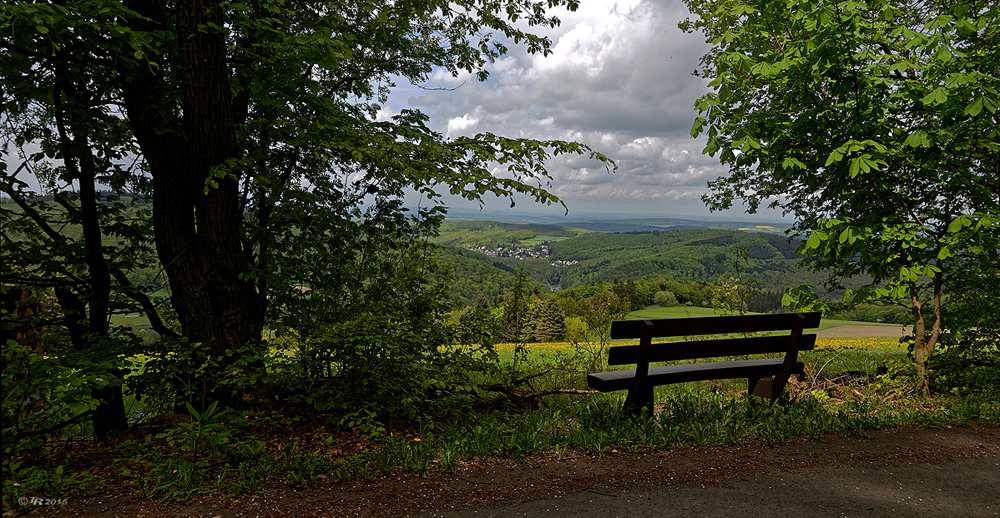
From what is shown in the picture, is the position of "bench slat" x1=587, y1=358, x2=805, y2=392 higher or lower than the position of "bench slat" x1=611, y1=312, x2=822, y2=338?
lower

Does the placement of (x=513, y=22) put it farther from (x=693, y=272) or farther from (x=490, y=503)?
(x=693, y=272)

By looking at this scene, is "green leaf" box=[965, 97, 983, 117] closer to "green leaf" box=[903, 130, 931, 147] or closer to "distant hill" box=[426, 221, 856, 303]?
"green leaf" box=[903, 130, 931, 147]

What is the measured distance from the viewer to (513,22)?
7.03 meters

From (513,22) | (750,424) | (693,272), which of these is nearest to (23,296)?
(513,22)

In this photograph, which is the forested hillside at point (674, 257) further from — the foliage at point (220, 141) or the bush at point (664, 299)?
the foliage at point (220, 141)

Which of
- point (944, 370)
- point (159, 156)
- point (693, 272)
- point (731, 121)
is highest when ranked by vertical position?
point (731, 121)

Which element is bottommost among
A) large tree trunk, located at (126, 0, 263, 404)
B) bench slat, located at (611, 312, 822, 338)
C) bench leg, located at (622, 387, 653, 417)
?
bench leg, located at (622, 387, 653, 417)

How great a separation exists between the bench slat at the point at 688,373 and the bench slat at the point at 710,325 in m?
0.51

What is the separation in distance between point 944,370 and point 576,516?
6612 millimetres

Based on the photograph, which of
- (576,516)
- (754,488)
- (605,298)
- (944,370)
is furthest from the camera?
(605,298)

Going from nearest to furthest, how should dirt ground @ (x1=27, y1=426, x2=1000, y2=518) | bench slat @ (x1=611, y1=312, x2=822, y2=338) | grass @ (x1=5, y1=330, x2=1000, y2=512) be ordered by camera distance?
dirt ground @ (x1=27, y1=426, x2=1000, y2=518), grass @ (x1=5, y1=330, x2=1000, y2=512), bench slat @ (x1=611, y1=312, x2=822, y2=338)

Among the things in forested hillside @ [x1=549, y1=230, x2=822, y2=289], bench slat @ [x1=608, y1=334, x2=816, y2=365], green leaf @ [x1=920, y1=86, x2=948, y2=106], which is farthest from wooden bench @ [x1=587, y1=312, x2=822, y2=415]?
forested hillside @ [x1=549, y1=230, x2=822, y2=289]

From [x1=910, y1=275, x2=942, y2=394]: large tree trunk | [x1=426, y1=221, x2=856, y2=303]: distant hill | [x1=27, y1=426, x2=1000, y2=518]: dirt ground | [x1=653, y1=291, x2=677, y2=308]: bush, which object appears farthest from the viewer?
[x1=426, y1=221, x2=856, y2=303]: distant hill

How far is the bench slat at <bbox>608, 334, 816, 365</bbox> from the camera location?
4.79 m
